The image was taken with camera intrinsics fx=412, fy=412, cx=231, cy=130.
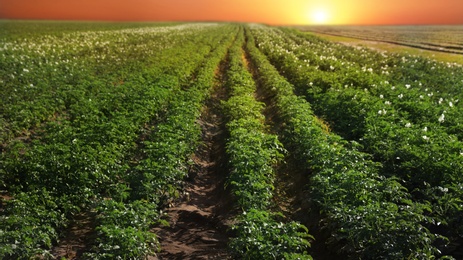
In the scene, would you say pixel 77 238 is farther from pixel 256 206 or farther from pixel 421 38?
pixel 421 38

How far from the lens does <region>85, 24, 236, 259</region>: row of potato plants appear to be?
20.7ft

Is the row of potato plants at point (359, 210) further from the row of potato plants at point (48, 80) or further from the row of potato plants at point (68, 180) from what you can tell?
the row of potato plants at point (48, 80)

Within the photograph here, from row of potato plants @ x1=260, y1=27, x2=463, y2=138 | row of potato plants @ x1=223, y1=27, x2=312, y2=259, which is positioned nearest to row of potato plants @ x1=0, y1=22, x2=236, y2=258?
row of potato plants @ x1=223, y1=27, x2=312, y2=259

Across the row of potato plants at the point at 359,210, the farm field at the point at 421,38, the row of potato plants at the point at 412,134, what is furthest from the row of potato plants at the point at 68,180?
the farm field at the point at 421,38

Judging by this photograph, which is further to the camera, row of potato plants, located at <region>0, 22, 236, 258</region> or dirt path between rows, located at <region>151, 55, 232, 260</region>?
dirt path between rows, located at <region>151, 55, 232, 260</region>

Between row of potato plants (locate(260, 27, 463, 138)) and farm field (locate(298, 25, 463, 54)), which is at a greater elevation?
row of potato plants (locate(260, 27, 463, 138))

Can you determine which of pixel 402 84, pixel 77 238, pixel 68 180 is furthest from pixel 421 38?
pixel 77 238

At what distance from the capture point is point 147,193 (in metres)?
8.18

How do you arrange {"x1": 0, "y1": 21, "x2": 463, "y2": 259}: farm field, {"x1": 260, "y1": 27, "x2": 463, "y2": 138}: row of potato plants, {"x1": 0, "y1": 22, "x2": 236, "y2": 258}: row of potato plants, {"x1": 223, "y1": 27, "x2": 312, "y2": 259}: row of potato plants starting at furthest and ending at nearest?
{"x1": 260, "y1": 27, "x2": 463, "y2": 138}: row of potato plants < {"x1": 0, "y1": 21, "x2": 463, "y2": 259}: farm field < {"x1": 0, "y1": 22, "x2": 236, "y2": 258}: row of potato plants < {"x1": 223, "y1": 27, "x2": 312, "y2": 259}: row of potato plants

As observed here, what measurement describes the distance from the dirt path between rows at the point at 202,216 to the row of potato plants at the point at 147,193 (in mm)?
385

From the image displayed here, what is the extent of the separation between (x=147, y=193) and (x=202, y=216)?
1604 mm

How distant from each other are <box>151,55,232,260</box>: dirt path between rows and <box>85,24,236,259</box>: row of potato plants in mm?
385

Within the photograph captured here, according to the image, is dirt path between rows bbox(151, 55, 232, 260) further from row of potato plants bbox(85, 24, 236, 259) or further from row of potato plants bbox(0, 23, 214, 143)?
row of potato plants bbox(0, 23, 214, 143)

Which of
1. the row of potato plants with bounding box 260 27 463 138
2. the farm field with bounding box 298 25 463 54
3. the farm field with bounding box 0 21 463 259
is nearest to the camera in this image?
the farm field with bounding box 0 21 463 259
